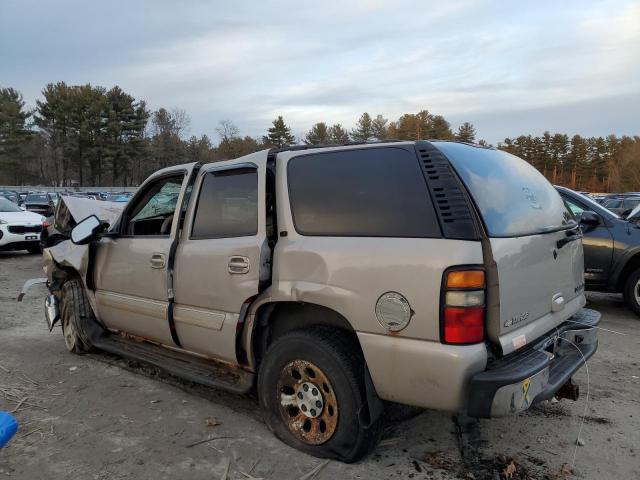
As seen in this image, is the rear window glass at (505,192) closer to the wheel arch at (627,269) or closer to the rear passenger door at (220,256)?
the rear passenger door at (220,256)

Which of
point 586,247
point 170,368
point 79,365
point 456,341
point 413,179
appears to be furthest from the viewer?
point 586,247

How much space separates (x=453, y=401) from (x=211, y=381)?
1.84 meters

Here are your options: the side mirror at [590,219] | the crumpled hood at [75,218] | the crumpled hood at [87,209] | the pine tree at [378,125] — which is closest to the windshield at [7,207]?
the crumpled hood at [75,218]

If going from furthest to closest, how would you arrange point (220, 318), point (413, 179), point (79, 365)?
Answer: point (79, 365) → point (220, 318) → point (413, 179)

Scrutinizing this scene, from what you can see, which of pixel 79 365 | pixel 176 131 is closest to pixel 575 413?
pixel 79 365

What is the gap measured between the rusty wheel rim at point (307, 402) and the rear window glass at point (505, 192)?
1319 millimetres

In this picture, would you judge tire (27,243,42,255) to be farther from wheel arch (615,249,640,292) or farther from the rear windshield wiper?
the rear windshield wiper

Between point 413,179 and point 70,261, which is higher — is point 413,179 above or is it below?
above

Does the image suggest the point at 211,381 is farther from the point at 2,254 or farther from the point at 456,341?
the point at 2,254

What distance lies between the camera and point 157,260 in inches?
159

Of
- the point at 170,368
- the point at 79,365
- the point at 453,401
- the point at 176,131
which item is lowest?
the point at 79,365

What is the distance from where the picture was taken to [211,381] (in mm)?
3602

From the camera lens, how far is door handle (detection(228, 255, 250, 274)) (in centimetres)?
334

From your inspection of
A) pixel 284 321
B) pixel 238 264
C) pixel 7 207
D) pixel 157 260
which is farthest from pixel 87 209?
pixel 7 207
